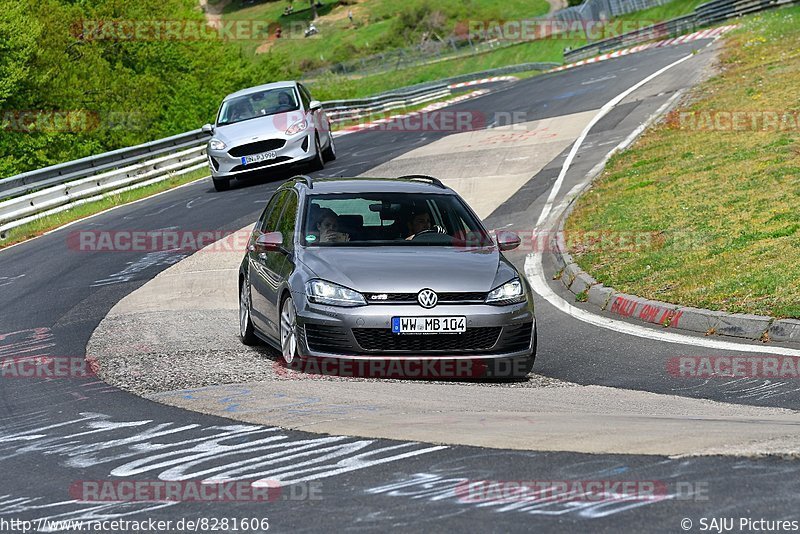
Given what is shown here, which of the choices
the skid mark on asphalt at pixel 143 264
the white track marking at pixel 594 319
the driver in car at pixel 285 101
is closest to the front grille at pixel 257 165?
the driver in car at pixel 285 101

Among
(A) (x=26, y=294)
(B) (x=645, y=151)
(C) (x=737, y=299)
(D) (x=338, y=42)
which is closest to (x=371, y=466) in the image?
(C) (x=737, y=299)

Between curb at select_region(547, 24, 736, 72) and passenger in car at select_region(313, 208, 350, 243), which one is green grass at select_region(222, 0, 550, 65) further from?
passenger in car at select_region(313, 208, 350, 243)

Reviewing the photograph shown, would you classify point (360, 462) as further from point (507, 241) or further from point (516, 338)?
point (507, 241)

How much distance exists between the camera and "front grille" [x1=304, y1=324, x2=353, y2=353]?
907 centimetres

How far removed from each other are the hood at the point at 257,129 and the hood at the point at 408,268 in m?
15.4

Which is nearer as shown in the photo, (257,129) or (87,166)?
(257,129)

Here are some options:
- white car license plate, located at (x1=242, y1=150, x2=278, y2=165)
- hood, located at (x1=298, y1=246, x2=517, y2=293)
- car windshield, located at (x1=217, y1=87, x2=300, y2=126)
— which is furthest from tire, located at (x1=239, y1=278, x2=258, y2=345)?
car windshield, located at (x1=217, y1=87, x2=300, y2=126)

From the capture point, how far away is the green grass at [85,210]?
73.8 feet

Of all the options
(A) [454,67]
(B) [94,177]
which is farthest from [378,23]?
(B) [94,177]

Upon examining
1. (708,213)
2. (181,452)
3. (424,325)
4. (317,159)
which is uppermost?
(181,452)

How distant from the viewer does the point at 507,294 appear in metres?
9.38

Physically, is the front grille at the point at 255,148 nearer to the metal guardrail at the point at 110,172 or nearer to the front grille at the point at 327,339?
the metal guardrail at the point at 110,172

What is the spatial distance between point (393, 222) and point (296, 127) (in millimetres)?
15286

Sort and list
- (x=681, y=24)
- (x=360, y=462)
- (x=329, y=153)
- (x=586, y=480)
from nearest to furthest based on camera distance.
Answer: (x=586, y=480), (x=360, y=462), (x=329, y=153), (x=681, y=24)
